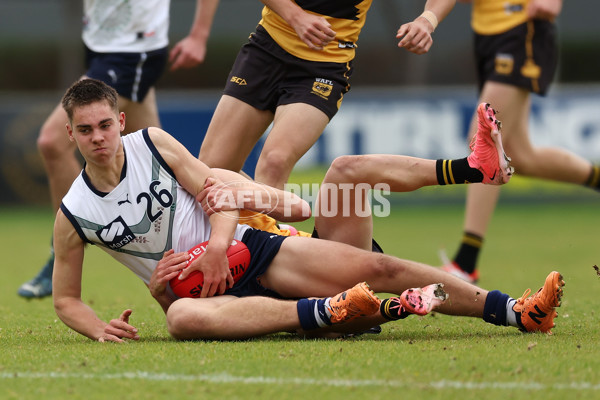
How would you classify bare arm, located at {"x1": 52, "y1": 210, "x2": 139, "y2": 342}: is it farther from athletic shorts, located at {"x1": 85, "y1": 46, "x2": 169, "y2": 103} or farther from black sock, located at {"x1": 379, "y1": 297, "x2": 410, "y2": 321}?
athletic shorts, located at {"x1": 85, "y1": 46, "x2": 169, "y2": 103}

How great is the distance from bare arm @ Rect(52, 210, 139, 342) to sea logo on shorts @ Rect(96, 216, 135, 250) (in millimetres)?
120

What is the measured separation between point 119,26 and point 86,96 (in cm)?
284

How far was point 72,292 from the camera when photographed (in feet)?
15.3

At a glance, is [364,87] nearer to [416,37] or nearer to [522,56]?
[522,56]

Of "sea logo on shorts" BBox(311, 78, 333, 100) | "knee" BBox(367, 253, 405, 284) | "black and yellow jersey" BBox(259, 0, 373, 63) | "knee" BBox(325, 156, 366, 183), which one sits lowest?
"knee" BBox(367, 253, 405, 284)

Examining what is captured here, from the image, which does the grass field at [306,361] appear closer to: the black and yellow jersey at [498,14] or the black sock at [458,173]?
the black sock at [458,173]

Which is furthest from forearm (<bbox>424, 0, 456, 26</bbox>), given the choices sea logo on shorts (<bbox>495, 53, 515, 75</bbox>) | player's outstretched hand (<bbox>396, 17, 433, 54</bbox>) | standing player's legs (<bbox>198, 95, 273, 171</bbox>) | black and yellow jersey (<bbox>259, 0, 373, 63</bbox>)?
sea logo on shorts (<bbox>495, 53, 515, 75</bbox>)

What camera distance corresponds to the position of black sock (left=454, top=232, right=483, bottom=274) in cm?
720

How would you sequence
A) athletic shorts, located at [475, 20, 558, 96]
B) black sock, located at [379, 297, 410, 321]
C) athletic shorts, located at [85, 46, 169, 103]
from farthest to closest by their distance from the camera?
athletic shorts, located at [475, 20, 558, 96], athletic shorts, located at [85, 46, 169, 103], black sock, located at [379, 297, 410, 321]

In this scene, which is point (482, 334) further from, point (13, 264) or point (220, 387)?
point (13, 264)

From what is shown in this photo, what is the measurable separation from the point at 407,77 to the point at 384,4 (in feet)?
4.50

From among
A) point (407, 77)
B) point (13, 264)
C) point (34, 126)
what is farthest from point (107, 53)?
point (407, 77)

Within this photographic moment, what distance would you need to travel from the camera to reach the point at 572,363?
150 inches

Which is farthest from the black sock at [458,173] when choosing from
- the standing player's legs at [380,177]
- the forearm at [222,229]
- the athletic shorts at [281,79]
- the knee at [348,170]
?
the athletic shorts at [281,79]
